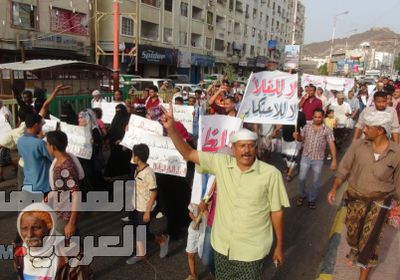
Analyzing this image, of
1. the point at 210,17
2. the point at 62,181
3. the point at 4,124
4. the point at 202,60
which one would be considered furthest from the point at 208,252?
the point at 210,17

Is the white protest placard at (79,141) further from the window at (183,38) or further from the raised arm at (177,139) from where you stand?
the window at (183,38)

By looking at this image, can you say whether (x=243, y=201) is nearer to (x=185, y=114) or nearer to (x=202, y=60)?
(x=185, y=114)

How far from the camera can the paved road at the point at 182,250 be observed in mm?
4234

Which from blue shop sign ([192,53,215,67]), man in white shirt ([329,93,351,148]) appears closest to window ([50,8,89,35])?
blue shop sign ([192,53,215,67])

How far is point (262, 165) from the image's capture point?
9.50 feet

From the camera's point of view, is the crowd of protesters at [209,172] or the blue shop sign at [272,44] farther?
the blue shop sign at [272,44]

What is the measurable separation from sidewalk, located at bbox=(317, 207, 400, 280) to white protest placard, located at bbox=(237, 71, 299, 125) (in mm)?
1930

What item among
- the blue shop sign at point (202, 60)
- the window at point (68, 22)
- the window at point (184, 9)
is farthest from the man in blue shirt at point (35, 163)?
the blue shop sign at point (202, 60)

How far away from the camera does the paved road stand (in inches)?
167

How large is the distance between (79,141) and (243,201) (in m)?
3.48

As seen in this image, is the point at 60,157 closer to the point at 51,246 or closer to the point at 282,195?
the point at 51,246

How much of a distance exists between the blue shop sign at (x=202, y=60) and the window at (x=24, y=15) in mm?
19481

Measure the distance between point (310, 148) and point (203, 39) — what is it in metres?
37.7

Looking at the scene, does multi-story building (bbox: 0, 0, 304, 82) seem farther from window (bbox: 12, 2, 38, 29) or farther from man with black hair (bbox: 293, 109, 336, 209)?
man with black hair (bbox: 293, 109, 336, 209)
